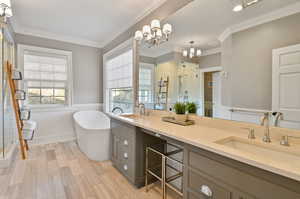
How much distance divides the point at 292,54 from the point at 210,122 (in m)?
0.90

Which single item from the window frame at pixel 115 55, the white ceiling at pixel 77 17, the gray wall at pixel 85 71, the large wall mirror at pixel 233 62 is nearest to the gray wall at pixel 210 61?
the large wall mirror at pixel 233 62

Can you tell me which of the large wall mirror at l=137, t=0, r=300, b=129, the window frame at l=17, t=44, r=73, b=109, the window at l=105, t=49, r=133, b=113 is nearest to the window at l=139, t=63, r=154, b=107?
the large wall mirror at l=137, t=0, r=300, b=129

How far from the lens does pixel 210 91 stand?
1652 millimetres

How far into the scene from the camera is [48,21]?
9.97ft

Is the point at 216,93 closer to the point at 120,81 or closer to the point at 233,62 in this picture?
the point at 233,62

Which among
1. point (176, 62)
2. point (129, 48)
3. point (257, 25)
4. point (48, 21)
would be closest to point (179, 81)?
point (176, 62)

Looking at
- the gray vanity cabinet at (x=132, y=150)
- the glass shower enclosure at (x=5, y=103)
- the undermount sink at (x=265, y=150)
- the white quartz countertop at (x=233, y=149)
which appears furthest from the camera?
the glass shower enclosure at (x=5, y=103)

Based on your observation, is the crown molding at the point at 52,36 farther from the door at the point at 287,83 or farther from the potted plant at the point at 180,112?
the door at the point at 287,83

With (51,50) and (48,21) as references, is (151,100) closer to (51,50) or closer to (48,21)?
(48,21)

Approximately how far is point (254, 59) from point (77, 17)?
10.0 feet

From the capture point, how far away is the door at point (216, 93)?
62.5 inches

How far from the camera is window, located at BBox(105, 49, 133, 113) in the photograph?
122 inches

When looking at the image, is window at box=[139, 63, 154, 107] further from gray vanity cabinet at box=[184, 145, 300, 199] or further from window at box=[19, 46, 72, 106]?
window at box=[19, 46, 72, 106]

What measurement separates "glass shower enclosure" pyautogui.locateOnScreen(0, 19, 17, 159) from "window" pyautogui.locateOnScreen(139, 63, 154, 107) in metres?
2.23
